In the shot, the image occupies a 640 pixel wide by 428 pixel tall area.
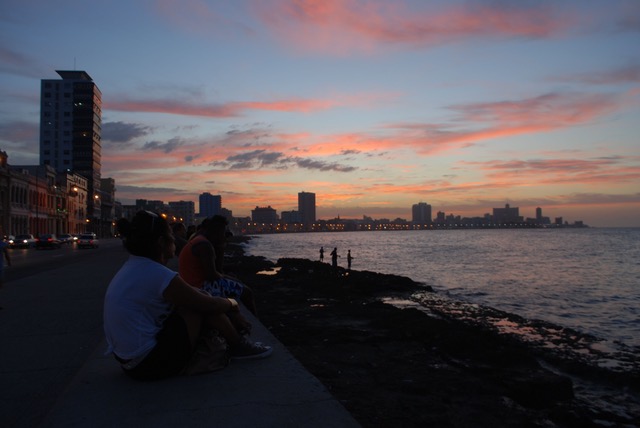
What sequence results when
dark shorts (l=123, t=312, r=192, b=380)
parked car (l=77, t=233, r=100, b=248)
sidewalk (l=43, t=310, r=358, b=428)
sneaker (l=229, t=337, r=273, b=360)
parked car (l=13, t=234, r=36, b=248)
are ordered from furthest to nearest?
A: 1. parked car (l=13, t=234, r=36, b=248)
2. parked car (l=77, t=233, r=100, b=248)
3. sneaker (l=229, t=337, r=273, b=360)
4. dark shorts (l=123, t=312, r=192, b=380)
5. sidewalk (l=43, t=310, r=358, b=428)

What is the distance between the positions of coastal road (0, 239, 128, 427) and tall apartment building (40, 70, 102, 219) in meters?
125

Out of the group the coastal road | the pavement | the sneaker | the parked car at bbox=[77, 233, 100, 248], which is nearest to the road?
the coastal road

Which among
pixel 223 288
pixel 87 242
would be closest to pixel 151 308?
pixel 223 288

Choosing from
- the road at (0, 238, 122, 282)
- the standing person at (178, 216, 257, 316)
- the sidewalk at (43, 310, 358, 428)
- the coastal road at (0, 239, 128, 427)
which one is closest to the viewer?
the sidewalk at (43, 310, 358, 428)

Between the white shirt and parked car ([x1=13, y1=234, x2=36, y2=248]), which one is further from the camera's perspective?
parked car ([x1=13, y1=234, x2=36, y2=248])

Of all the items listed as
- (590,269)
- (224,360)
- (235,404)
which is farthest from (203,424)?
(590,269)

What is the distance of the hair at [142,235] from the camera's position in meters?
4.33

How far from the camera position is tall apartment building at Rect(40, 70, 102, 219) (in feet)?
421

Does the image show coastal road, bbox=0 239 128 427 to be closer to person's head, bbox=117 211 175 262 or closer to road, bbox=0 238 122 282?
person's head, bbox=117 211 175 262

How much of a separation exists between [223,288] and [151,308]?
219cm

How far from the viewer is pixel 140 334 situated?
4.33 metres

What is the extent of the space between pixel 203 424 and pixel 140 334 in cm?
115

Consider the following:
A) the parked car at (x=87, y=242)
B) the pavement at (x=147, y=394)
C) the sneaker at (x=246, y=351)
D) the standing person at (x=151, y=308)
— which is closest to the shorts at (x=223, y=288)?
the pavement at (x=147, y=394)

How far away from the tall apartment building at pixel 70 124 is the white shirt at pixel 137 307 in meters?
134
